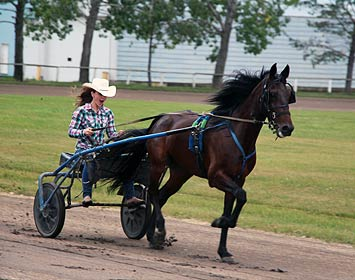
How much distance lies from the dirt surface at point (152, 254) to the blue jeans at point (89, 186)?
48cm

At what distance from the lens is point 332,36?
163 ft

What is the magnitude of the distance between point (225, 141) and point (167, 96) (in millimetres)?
26949

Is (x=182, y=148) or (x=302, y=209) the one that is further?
(x=302, y=209)

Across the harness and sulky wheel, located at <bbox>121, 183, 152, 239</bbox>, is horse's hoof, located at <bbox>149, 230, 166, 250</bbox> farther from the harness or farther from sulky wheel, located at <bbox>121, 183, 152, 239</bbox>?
the harness

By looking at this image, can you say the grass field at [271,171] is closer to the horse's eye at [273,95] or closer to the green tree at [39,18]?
the horse's eye at [273,95]

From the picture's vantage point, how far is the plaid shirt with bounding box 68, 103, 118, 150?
1112cm

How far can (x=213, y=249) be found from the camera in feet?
35.1

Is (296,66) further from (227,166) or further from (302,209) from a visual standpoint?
(227,166)

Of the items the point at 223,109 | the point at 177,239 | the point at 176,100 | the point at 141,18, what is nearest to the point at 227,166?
the point at 223,109

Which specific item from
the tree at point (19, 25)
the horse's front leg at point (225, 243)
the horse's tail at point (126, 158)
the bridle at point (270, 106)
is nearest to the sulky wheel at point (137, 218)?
the horse's tail at point (126, 158)

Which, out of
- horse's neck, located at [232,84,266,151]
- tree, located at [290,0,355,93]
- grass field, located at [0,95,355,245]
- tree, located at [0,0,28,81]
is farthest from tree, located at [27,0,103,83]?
horse's neck, located at [232,84,266,151]

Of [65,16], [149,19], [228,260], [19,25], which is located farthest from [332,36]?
[228,260]

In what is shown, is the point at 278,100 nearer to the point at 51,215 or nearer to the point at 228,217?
the point at 228,217

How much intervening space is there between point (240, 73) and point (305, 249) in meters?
2.09
